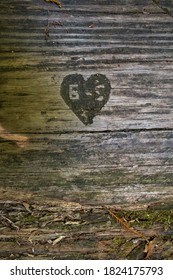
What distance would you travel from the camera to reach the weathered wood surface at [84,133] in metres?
1.44

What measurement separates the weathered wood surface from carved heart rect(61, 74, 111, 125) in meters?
0.02

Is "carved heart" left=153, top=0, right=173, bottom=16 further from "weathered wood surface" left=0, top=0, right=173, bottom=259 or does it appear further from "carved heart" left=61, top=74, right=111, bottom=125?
"carved heart" left=61, top=74, right=111, bottom=125

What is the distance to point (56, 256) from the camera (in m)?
1.55

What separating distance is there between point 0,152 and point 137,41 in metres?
0.64

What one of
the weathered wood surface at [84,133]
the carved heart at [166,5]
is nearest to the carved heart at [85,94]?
the weathered wood surface at [84,133]

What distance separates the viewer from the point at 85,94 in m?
1.47

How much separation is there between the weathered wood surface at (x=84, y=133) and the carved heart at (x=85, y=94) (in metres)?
0.02

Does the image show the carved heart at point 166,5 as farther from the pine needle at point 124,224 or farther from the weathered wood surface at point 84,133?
the pine needle at point 124,224

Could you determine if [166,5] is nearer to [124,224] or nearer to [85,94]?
[85,94]

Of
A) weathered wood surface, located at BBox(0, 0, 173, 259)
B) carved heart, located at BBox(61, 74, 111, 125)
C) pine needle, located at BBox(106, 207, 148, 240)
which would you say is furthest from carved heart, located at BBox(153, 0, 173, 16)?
pine needle, located at BBox(106, 207, 148, 240)

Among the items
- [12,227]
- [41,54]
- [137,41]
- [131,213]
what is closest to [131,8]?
[137,41]

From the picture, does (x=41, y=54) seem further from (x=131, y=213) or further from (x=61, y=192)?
(x=131, y=213)

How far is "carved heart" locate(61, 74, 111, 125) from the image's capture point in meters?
1.46
